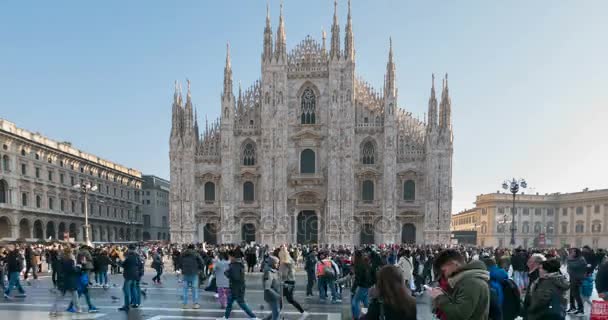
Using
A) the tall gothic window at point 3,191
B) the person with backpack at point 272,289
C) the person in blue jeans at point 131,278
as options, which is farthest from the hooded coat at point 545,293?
the tall gothic window at point 3,191

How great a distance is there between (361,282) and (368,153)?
34.2m

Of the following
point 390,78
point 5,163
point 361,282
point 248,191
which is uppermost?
point 390,78

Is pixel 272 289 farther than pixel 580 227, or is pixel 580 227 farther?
pixel 580 227

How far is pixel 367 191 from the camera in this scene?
137 feet

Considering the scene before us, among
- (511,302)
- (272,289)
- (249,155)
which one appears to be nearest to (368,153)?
(249,155)

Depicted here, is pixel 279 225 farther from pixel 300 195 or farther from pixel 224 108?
pixel 224 108

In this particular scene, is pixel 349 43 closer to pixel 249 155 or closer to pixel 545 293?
pixel 249 155

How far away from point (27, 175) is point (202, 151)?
15806mm

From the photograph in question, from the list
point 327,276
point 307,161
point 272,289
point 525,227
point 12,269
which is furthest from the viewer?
point 525,227

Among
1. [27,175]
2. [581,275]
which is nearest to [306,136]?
[27,175]

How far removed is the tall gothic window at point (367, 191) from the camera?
41.8 metres

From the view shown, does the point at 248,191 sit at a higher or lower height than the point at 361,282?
higher

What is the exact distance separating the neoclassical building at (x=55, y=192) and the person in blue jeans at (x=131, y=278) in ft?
89.7

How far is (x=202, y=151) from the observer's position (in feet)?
142
